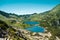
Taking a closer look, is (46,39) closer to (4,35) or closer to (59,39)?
(59,39)

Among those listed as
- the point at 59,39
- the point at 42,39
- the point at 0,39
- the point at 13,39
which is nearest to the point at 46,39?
the point at 42,39

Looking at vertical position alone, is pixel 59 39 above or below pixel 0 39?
below

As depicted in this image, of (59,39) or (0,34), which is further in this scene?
(59,39)

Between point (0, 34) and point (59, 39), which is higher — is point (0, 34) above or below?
above

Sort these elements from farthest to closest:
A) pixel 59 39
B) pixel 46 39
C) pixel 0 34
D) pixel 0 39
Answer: pixel 59 39 < pixel 46 39 < pixel 0 34 < pixel 0 39

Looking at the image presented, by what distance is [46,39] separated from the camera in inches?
6845

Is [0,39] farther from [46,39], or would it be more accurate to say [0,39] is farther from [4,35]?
[46,39]

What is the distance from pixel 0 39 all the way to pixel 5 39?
3.85 m

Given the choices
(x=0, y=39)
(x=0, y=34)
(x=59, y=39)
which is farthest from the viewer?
(x=59, y=39)

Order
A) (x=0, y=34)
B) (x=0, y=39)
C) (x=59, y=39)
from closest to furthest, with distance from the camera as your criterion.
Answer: (x=0, y=39), (x=0, y=34), (x=59, y=39)

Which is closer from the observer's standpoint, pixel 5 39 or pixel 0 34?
pixel 5 39

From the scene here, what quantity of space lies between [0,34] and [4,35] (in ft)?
13.6

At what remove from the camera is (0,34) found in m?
109

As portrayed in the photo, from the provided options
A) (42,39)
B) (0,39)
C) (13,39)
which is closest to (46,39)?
(42,39)
